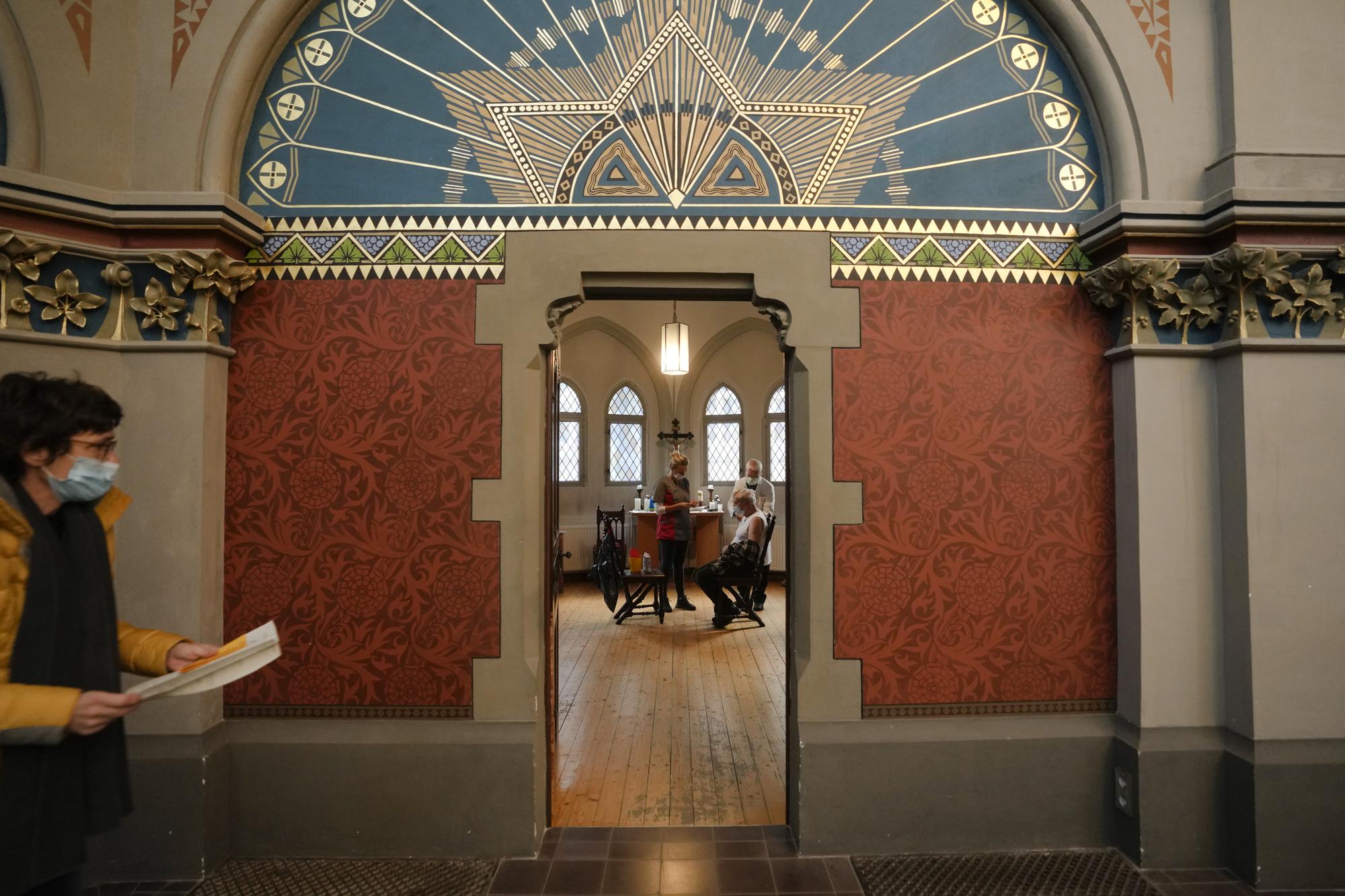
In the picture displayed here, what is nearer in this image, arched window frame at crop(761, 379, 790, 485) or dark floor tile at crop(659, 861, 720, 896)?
dark floor tile at crop(659, 861, 720, 896)

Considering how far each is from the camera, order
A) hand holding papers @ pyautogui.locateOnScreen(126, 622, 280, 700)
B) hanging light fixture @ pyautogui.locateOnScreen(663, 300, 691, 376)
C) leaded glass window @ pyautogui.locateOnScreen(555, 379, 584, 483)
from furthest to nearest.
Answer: leaded glass window @ pyautogui.locateOnScreen(555, 379, 584, 483), hanging light fixture @ pyautogui.locateOnScreen(663, 300, 691, 376), hand holding papers @ pyautogui.locateOnScreen(126, 622, 280, 700)

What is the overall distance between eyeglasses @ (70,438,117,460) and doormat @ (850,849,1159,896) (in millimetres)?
2554

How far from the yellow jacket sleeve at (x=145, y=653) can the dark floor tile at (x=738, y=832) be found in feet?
6.63

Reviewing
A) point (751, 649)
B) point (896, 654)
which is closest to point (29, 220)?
point (896, 654)

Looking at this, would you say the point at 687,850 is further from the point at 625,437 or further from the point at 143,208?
the point at 625,437

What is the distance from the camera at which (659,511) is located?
6727mm

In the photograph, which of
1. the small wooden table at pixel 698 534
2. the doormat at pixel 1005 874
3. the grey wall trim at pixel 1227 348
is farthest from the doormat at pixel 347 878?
the small wooden table at pixel 698 534

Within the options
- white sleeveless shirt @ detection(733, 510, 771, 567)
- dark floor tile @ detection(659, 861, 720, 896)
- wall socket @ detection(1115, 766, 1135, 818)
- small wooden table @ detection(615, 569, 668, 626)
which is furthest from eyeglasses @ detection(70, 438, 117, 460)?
small wooden table @ detection(615, 569, 668, 626)

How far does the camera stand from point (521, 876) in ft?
8.36

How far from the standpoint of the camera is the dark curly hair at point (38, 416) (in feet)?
4.79

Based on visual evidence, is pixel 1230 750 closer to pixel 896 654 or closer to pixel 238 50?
pixel 896 654

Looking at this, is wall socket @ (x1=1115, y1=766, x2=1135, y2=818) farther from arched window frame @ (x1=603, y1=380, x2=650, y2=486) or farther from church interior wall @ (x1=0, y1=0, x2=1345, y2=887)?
arched window frame @ (x1=603, y1=380, x2=650, y2=486)

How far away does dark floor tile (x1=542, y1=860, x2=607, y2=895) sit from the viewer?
2.47 metres

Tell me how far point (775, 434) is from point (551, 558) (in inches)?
256
